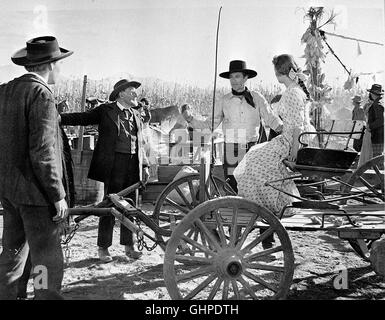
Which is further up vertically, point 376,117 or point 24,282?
point 376,117

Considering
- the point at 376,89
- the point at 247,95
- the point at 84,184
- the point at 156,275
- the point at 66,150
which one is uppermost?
the point at 376,89

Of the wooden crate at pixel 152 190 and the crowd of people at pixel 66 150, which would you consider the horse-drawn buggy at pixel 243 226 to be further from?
the wooden crate at pixel 152 190

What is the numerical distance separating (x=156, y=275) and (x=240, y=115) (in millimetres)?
2007

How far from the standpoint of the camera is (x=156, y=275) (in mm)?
4152

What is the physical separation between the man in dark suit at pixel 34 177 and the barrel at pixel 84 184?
3.60 m

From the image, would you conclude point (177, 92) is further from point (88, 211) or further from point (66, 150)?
point (88, 211)

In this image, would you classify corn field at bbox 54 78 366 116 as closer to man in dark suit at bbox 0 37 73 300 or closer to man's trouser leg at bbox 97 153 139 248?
man's trouser leg at bbox 97 153 139 248

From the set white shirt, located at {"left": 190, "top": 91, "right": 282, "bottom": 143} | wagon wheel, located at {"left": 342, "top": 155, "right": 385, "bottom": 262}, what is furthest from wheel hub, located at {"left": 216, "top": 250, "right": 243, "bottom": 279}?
white shirt, located at {"left": 190, "top": 91, "right": 282, "bottom": 143}

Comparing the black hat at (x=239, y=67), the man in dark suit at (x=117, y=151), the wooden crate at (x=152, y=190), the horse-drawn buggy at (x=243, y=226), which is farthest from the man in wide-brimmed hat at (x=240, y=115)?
the wooden crate at (x=152, y=190)

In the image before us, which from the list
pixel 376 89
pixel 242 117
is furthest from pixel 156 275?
pixel 376 89

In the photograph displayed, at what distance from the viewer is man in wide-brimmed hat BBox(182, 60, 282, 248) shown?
4980 millimetres

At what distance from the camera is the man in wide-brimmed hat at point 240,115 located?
4.98 metres
